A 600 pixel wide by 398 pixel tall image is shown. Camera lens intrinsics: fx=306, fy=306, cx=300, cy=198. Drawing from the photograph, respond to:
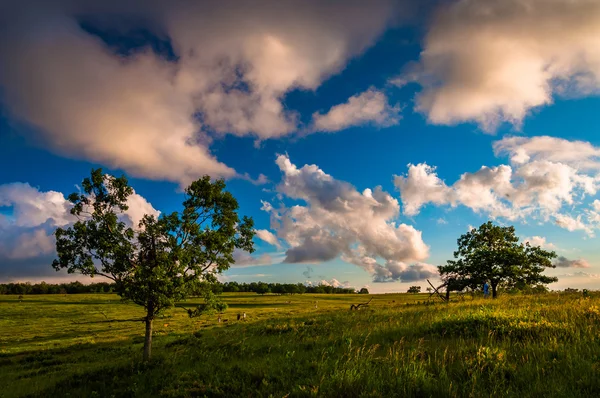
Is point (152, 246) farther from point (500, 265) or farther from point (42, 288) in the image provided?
point (42, 288)

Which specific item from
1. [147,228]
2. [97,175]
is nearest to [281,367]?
[147,228]

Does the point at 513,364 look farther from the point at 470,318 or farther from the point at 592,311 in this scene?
the point at 592,311

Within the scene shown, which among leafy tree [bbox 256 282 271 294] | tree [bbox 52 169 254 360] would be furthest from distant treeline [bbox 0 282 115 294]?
tree [bbox 52 169 254 360]

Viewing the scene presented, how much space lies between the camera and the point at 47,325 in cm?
5903

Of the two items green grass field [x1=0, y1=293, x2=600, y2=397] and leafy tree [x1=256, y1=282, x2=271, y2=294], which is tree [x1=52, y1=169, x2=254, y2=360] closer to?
green grass field [x1=0, y1=293, x2=600, y2=397]

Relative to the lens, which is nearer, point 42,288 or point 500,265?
point 500,265

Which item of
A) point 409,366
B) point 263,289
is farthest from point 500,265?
point 263,289

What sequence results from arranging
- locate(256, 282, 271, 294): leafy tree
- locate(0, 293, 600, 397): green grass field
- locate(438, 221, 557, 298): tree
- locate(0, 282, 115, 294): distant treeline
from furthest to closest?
locate(256, 282, 271, 294): leafy tree < locate(0, 282, 115, 294): distant treeline < locate(438, 221, 557, 298): tree < locate(0, 293, 600, 397): green grass field

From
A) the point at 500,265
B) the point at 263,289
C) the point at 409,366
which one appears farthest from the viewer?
the point at 263,289

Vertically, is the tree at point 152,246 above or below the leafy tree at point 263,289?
above

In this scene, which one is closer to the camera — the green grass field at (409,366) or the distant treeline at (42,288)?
the green grass field at (409,366)

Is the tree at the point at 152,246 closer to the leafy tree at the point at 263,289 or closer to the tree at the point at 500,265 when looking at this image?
the tree at the point at 500,265

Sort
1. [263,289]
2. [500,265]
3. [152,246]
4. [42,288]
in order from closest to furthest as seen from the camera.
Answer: [152,246], [500,265], [42,288], [263,289]

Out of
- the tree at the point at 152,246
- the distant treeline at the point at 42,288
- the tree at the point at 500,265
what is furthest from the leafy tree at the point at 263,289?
the tree at the point at 152,246
